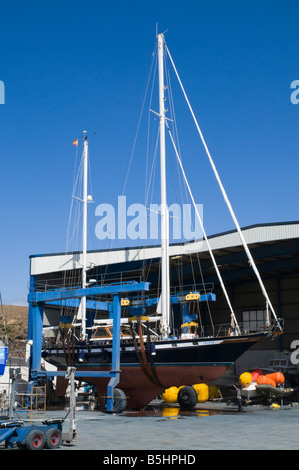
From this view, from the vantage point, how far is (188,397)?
27.8m

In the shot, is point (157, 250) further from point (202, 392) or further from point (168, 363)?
point (168, 363)

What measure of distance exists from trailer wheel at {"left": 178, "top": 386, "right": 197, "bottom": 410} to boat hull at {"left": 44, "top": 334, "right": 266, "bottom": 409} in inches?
16.5

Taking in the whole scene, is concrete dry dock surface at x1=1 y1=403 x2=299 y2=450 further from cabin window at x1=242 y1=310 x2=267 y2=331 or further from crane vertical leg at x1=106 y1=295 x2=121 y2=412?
cabin window at x1=242 y1=310 x2=267 y2=331

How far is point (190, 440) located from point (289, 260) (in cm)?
2663

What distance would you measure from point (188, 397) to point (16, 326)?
183 ft

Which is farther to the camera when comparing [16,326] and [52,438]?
[16,326]

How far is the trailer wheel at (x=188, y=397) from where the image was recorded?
91.0 ft

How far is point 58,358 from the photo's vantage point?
111 ft

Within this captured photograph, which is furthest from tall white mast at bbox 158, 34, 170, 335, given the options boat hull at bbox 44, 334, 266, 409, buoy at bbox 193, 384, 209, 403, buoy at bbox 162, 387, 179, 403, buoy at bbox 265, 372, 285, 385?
buoy at bbox 265, 372, 285, 385

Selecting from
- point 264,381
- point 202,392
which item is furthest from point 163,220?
point 264,381

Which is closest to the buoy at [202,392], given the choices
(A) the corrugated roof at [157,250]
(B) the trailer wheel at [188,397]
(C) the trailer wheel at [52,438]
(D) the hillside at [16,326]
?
(B) the trailer wheel at [188,397]

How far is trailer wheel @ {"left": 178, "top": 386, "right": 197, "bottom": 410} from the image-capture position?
2773 cm
